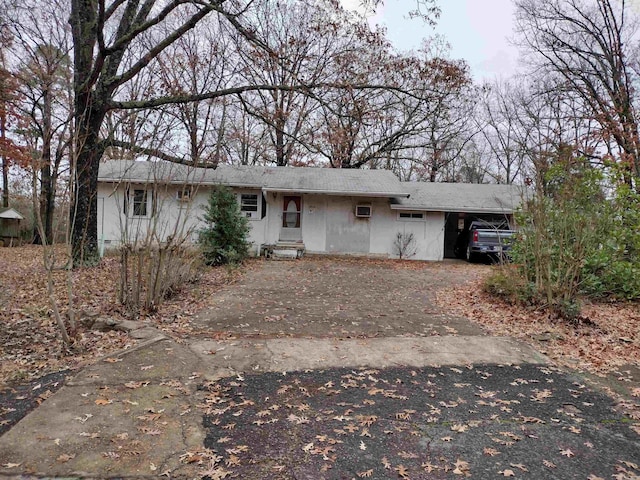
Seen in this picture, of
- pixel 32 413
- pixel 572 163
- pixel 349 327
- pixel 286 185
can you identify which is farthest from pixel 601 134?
pixel 32 413

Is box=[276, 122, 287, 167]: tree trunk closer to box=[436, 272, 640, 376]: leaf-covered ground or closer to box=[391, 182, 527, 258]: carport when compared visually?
box=[391, 182, 527, 258]: carport

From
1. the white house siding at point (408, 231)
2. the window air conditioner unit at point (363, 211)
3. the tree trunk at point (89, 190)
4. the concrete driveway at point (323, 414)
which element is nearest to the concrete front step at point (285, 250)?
the window air conditioner unit at point (363, 211)

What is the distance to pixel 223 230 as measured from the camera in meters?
12.4

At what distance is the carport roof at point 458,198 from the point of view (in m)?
15.9

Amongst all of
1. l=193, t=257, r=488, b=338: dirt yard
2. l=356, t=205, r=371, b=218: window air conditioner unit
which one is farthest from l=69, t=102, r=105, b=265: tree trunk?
l=356, t=205, r=371, b=218: window air conditioner unit

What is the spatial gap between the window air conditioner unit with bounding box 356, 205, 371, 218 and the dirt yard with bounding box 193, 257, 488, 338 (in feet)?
11.9

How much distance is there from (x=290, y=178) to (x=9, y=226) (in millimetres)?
13165

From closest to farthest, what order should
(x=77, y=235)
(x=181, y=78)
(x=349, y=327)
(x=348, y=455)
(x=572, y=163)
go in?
(x=348, y=455) → (x=349, y=327) → (x=572, y=163) → (x=77, y=235) → (x=181, y=78)

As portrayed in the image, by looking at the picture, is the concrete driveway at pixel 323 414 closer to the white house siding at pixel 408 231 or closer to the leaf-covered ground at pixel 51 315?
the leaf-covered ground at pixel 51 315

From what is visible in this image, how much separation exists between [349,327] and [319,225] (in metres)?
9.90

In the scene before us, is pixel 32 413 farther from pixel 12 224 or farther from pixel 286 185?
pixel 12 224

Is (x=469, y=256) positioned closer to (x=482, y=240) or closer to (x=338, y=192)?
(x=482, y=240)

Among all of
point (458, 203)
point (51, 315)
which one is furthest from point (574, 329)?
point (458, 203)

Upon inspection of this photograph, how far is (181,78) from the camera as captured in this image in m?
14.7
